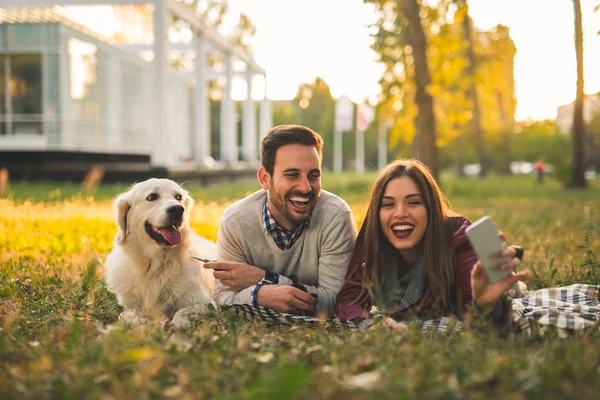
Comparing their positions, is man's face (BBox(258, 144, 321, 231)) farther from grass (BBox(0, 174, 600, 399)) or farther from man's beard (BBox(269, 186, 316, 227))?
grass (BBox(0, 174, 600, 399))

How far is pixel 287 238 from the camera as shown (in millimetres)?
4883

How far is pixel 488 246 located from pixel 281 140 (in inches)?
76.0

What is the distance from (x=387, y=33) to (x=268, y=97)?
20.7 metres

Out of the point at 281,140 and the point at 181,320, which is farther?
the point at 281,140

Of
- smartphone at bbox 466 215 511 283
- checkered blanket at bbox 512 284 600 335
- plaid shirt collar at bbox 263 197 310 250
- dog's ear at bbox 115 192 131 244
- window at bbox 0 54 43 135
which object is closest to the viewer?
smartphone at bbox 466 215 511 283

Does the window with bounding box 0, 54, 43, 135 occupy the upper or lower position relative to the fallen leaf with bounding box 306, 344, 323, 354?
upper

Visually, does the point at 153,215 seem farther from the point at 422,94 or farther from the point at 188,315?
the point at 422,94

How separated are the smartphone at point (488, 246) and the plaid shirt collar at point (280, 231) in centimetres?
169

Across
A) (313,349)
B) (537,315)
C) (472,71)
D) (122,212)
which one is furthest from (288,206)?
(472,71)

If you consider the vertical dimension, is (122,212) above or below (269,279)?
above

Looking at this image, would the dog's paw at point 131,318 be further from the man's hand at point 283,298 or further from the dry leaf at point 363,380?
the dry leaf at point 363,380

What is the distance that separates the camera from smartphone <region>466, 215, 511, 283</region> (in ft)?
10.9

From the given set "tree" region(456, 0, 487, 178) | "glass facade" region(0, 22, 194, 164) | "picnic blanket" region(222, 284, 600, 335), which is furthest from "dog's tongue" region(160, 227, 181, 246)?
"tree" region(456, 0, 487, 178)

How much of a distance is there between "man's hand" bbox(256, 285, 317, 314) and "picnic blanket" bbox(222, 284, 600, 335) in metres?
0.05
